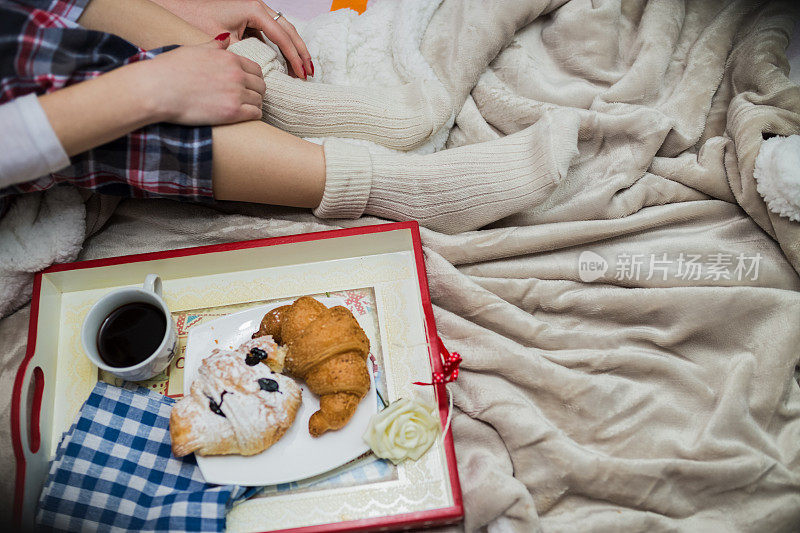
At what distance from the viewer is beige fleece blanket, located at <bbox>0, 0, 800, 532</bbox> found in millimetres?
820

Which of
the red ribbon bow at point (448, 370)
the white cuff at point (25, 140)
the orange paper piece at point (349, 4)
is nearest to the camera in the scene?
the white cuff at point (25, 140)

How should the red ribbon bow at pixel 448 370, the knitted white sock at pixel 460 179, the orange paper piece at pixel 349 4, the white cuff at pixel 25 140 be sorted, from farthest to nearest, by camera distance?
the orange paper piece at pixel 349 4 < the knitted white sock at pixel 460 179 < the red ribbon bow at pixel 448 370 < the white cuff at pixel 25 140

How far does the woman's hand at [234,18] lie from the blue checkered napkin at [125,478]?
2.12ft

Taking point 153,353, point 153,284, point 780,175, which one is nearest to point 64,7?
point 153,284

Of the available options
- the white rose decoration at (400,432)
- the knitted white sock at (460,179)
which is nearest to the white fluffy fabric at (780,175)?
the knitted white sock at (460,179)

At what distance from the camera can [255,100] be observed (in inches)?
35.3

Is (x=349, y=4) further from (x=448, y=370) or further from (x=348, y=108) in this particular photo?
(x=448, y=370)

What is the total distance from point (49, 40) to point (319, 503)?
739 mm

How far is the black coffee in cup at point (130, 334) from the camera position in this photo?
795 mm

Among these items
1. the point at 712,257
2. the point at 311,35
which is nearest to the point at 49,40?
the point at 311,35

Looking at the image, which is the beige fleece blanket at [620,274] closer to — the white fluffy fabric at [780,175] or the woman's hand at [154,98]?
the white fluffy fabric at [780,175]

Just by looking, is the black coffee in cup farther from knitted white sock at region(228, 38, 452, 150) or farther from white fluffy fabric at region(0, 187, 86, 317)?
knitted white sock at region(228, 38, 452, 150)

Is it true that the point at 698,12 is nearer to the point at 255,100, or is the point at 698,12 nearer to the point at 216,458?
the point at 255,100

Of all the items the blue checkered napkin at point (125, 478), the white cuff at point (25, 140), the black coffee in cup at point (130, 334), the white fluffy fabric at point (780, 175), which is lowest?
the blue checkered napkin at point (125, 478)
